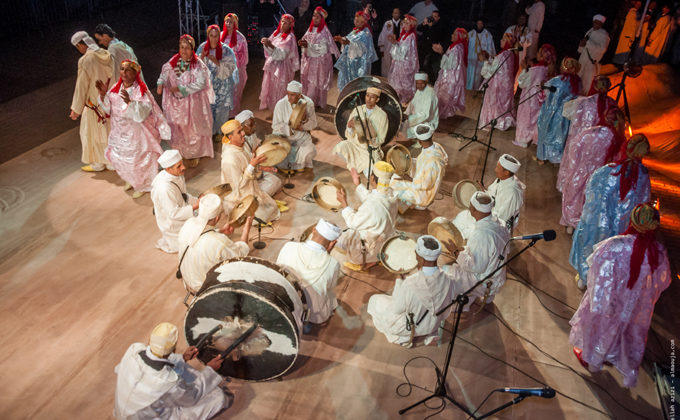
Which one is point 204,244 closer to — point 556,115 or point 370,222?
point 370,222

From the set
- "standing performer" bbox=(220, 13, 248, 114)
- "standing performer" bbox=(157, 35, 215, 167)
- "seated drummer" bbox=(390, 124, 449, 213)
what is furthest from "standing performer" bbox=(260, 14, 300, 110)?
"seated drummer" bbox=(390, 124, 449, 213)

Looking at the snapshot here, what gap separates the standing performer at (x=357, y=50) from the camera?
963cm

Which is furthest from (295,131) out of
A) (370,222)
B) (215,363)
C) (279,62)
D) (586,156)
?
(215,363)

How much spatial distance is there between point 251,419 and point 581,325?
308 centimetres

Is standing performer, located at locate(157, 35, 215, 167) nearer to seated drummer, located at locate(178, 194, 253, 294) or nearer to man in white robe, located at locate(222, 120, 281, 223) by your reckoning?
man in white robe, located at locate(222, 120, 281, 223)

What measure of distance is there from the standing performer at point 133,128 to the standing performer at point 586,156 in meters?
5.28

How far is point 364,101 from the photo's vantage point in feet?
25.6

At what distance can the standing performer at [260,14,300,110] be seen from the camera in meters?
9.06

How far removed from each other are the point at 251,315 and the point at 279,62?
6340mm

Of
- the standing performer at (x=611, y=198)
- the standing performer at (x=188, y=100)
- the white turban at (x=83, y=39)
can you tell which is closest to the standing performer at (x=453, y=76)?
the standing performer at (x=188, y=100)

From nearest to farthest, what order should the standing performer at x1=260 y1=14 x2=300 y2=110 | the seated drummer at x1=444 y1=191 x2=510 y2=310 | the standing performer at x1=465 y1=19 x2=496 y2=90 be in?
1. the seated drummer at x1=444 y1=191 x2=510 y2=310
2. the standing performer at x1=260 y1=14 x2=300 y2=110
3. the standing performer at x1=465 y1=19 x2=496 y2=90

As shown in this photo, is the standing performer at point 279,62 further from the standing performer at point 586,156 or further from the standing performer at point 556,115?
the standing performer at point 586,156

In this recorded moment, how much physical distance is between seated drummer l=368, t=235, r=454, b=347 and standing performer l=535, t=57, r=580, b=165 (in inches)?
174

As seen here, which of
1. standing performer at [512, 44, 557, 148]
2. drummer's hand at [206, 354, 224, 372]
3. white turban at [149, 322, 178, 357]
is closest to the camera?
white turban at [149, 322, 178, 357]
